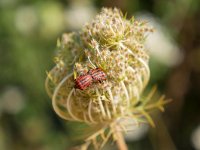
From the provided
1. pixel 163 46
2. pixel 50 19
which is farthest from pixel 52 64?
pixel 163 46

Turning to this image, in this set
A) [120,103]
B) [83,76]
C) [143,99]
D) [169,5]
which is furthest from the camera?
[169,5]

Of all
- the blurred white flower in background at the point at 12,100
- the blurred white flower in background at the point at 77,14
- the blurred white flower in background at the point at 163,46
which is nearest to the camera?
the blurred white flower in background at the point at 163,46

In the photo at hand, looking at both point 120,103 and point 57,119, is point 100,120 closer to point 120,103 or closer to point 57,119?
point 120,103

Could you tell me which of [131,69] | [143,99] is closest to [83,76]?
[131,69]

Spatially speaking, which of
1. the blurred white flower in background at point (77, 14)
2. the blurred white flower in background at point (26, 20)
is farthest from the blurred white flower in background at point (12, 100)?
the blurred white flower in background at point (77, 14)

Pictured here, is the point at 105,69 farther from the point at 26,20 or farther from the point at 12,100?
the point at 12,100

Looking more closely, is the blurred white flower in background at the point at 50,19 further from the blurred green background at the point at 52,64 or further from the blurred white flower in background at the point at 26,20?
the blurred white flower in background at the point at 26,20

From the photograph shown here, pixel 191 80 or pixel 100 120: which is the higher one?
pixel 100 120
